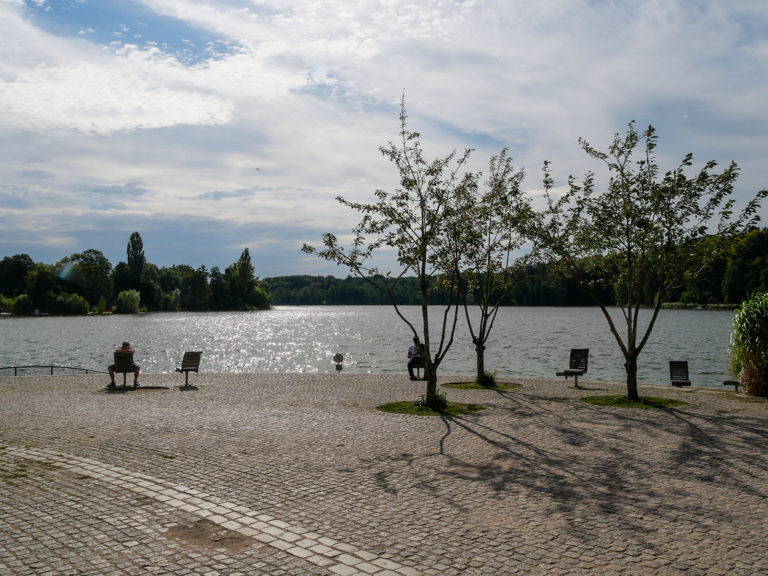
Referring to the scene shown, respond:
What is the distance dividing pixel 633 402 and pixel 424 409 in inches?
203

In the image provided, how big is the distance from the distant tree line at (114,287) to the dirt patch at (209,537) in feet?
424

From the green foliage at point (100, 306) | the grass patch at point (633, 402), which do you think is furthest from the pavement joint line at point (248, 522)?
the green foliage at point (100, 306)

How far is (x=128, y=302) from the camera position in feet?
438

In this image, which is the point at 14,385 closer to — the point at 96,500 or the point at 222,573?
the point at 96,500

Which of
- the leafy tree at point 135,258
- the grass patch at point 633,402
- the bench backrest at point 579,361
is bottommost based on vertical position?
the grass patch at point 633,402

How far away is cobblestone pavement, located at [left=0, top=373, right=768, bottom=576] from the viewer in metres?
5.20

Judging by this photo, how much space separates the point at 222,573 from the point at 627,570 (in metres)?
3.25

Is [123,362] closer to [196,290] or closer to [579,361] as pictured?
[579,361]

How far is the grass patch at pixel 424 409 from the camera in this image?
13132 millimetres

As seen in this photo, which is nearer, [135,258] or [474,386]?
[474,386]

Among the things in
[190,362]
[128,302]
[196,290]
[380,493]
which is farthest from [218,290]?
[380,493]

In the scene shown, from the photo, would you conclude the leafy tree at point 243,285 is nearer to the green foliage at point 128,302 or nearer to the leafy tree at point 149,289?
the leafy tree at point 149,289

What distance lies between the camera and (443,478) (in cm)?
770

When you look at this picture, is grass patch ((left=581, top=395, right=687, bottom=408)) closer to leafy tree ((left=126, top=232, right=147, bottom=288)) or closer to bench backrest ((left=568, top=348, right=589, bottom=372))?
bench backrest ((left=568, top=348, right=589, bottom=372))
